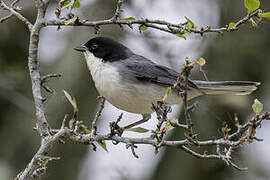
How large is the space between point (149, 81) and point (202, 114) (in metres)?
2.09

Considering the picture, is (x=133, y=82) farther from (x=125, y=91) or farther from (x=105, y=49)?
(x=105, y=49)

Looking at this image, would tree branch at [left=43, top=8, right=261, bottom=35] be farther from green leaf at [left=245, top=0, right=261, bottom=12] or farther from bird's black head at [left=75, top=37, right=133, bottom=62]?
bird's black head at [left=75, top=37, right=133, bottom=62]

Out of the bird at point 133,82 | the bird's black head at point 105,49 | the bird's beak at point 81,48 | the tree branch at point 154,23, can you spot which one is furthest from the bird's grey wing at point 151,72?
the tree branch at point 154,23

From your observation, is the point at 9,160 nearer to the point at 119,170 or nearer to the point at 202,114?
the point at 119,170

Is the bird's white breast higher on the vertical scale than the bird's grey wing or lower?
lower

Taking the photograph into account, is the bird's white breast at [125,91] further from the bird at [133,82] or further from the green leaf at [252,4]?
the green leaf at [252,4]

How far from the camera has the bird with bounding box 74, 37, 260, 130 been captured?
16.3 ft

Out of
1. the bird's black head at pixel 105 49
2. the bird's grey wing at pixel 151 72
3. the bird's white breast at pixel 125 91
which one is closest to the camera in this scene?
the bird's white breast at pixel 125 91

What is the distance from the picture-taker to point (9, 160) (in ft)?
23.3

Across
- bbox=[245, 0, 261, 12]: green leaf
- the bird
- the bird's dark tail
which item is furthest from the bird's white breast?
bbox=[245, 0, 261, 12]: green leaf

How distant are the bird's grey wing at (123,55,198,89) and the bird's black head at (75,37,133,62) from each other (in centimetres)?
15

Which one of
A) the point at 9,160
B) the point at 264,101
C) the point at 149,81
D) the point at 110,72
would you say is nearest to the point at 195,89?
the point at 149,81

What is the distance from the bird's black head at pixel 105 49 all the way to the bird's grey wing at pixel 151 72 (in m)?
0.15

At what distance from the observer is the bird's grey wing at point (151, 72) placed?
5258mm
